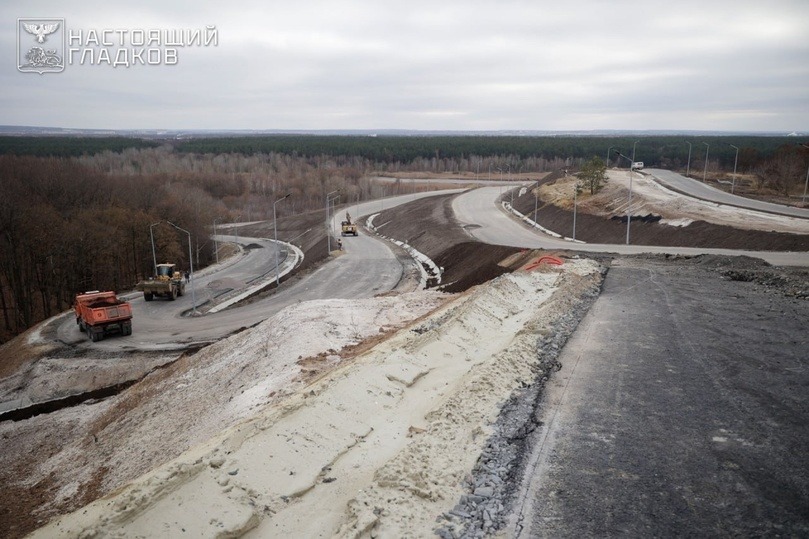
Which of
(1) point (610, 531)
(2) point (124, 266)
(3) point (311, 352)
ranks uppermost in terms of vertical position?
(1) point (610, 531)

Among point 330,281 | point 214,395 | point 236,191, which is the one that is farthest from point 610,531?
point 236,191

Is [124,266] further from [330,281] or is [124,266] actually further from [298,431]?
[298,431]

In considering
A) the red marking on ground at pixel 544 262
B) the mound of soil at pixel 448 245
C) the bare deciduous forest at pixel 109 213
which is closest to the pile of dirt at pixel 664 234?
the mound of soil at pixel 448 245

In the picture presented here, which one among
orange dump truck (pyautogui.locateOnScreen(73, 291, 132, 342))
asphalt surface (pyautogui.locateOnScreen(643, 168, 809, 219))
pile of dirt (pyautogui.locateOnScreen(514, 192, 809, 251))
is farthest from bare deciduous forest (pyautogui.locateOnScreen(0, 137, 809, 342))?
pile of dirt (pyautogui.locateOnScreen(514, 192, 809, 251))

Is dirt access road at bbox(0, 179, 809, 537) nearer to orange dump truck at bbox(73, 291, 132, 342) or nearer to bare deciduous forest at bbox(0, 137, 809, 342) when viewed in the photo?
orange dump truck at bbox(73, 291, 132, 342)

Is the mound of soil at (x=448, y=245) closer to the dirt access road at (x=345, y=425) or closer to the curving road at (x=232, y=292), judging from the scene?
the curving road at (x=232, y=292)

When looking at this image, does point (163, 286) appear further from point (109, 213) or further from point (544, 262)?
point (544, 262)

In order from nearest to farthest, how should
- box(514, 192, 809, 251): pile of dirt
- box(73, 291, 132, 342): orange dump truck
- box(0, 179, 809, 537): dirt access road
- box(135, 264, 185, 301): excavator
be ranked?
1. box(0, 179, 809, 537): dirt access road
2. box(73, 291, 132, 342): orange dump truck
3. box(514, 192, 809, 251): pile of dirt
4. box(135, 264, 185, 301): excavator
